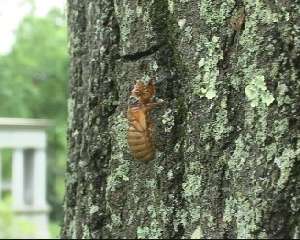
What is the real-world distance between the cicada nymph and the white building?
9.67 meters

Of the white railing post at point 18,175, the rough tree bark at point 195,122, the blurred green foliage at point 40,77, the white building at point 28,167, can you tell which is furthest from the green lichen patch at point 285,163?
the white railing post at point 18,175

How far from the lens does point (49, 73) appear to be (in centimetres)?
1630

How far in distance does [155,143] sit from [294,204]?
279 mm

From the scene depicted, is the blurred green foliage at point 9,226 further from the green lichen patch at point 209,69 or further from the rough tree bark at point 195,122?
the green lichen patch at point 209,69

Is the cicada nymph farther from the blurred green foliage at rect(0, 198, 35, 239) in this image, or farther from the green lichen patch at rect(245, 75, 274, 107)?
the blurred green foliage at rect(0, 198, 35, 239)

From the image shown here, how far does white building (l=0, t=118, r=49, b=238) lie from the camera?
36.2 ft

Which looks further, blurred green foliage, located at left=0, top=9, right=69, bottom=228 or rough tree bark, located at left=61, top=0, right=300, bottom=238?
blurred green foliage, located at left=0, top=9, right=69, bottom=228

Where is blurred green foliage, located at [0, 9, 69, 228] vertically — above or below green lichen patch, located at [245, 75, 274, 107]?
above

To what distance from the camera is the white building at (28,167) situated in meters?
11.0

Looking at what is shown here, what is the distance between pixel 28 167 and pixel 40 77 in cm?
462

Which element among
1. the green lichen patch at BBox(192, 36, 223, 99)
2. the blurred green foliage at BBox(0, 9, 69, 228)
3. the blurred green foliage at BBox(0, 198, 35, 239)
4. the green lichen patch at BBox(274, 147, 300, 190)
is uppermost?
the blurred green foliage at BBox(0, 9, 69, 228)

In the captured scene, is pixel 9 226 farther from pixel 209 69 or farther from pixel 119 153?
pixel 209 69

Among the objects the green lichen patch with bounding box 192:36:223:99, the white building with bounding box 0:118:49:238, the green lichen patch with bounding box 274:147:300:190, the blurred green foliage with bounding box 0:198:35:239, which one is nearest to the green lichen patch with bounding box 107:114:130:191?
the green lichen patch with bounding box 192:36:223:99

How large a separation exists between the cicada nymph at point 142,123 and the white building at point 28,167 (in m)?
9.67
